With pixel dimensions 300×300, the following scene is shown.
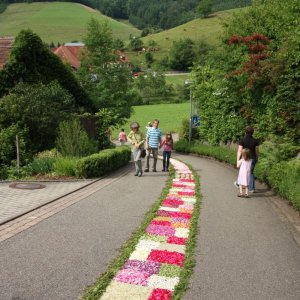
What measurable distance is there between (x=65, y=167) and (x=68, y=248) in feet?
24.9

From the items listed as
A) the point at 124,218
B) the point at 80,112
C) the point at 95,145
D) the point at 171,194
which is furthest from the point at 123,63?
the point at 124,218

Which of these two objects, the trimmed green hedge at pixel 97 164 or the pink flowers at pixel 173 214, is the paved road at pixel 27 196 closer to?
the trimmed green hedge at pixel 97 164

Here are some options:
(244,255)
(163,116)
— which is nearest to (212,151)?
(244,255)

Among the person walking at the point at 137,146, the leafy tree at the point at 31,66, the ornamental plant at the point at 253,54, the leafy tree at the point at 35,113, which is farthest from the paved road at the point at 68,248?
the leafy tree at the point at 31,66

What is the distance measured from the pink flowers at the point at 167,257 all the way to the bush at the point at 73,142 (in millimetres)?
9667

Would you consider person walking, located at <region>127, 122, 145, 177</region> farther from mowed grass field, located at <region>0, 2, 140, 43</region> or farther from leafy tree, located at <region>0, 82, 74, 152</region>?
mowed grass field, located at <region>0, 2, 140, 43</region>

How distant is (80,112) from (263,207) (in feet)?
43.6

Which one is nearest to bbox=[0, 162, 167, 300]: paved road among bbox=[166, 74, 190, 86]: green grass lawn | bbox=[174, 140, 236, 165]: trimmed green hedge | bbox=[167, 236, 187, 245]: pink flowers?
bbox=[167, 236, 187, 245]: pink flowers

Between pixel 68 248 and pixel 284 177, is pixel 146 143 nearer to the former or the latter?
pixel 284 177

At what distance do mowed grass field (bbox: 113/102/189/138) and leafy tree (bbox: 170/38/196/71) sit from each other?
171ft

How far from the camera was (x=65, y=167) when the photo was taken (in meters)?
14.2

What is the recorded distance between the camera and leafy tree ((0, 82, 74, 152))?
17250 mm

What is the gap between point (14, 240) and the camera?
7137 millimetres

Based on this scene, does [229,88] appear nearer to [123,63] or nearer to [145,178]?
[145,178]
